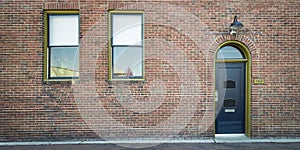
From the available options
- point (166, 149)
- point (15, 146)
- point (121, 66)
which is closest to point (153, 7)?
point (121, 66)

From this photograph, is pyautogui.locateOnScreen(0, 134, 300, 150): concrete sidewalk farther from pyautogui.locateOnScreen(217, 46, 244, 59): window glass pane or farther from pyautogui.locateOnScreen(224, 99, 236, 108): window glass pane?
pyautogui.locateOnScreen(217, 46, 244, 59): window glass pane

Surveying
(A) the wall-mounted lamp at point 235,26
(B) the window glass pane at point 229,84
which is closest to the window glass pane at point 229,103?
(B) the window glass pane at point 229,84

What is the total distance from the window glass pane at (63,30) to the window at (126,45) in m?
1.15

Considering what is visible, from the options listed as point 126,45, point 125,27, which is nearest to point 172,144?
point 126,45

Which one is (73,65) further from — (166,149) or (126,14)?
(166,149)

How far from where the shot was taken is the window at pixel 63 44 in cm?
757

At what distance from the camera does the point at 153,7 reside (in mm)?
7469

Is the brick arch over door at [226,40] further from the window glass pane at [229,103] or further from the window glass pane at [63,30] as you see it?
the window glass pane at [63,30]

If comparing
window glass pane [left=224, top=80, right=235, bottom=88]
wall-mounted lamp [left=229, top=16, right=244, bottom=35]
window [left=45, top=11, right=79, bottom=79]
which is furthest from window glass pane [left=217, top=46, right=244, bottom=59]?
window [left=45, top=11, right=79, bottom=79]

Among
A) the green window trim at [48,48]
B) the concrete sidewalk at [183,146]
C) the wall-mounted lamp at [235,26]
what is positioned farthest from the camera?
the green window trim at [48,48]

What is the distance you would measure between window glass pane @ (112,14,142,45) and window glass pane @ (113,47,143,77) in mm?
219

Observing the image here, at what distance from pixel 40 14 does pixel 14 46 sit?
1251mm

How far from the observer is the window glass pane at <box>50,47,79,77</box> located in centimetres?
759

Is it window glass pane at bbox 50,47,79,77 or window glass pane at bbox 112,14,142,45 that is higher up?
window glass pane at bbox 112,14,142,45
